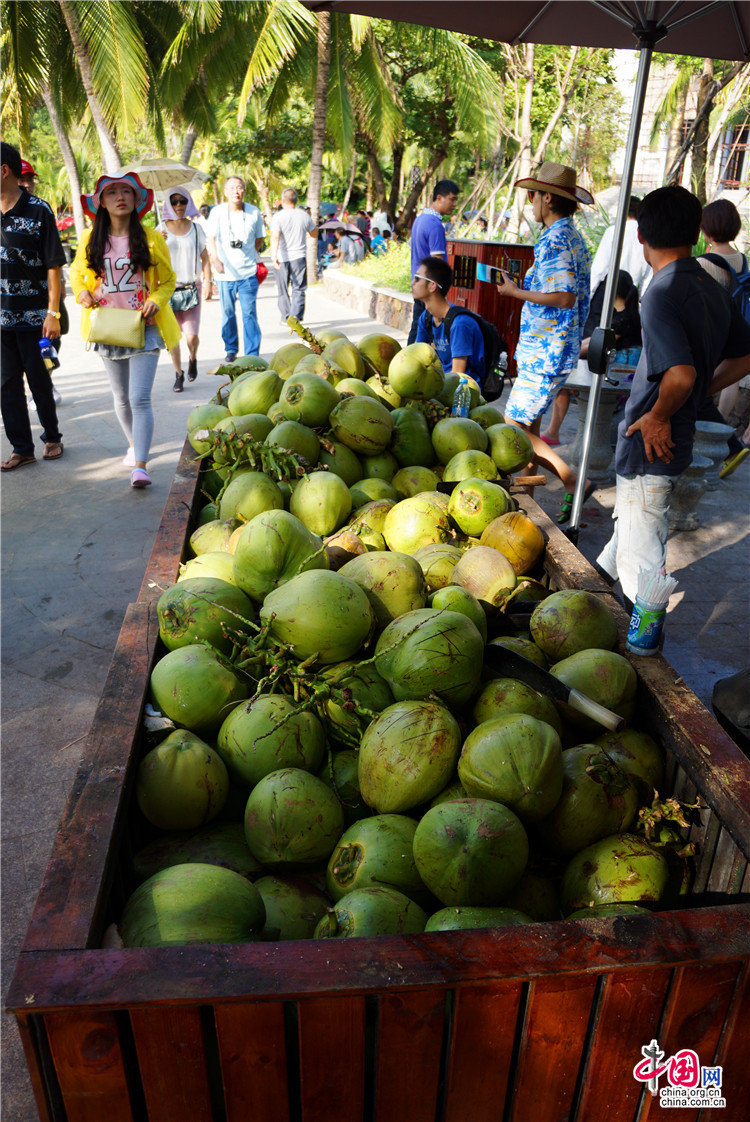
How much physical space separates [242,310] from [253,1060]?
8.69m

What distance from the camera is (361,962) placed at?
1096mm

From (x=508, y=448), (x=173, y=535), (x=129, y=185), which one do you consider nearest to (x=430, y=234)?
(x=129, y=185)

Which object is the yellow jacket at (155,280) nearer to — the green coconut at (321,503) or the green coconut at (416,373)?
the green coconut at (416,373)

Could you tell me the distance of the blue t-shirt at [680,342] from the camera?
2.96 meters

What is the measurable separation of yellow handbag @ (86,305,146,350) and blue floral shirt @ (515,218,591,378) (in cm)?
256

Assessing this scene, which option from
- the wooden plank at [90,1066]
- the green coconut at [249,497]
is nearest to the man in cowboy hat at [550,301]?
the green coconut at [249,497]

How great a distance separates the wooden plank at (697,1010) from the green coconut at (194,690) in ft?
3.61

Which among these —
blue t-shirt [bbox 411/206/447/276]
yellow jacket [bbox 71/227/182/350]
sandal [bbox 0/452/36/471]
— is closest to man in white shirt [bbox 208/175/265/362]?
blue t-shirt [bbox 411/206/447/276]

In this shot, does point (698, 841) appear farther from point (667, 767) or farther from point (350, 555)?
point (350, 555)

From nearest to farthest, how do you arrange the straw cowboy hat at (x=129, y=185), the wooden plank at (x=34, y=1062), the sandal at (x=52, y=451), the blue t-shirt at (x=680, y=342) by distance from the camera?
the wooden plank at (x=34, y=1062) → the blue t-shirt at (x=680, y=342) → the straw cowboy hat at (x=129, y=185) → the sandal at (x=52, y=451)

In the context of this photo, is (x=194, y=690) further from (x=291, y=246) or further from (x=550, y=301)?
(x=291, y=246)

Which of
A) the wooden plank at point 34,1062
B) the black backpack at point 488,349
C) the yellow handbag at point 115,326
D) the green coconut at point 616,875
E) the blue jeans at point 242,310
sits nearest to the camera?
the wooden plank at point 34,1062

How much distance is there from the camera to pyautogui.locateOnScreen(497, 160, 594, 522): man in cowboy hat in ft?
15.3

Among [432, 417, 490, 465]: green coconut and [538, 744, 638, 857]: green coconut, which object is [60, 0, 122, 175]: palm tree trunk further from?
[538, 744, 638, 857]: green coconut
